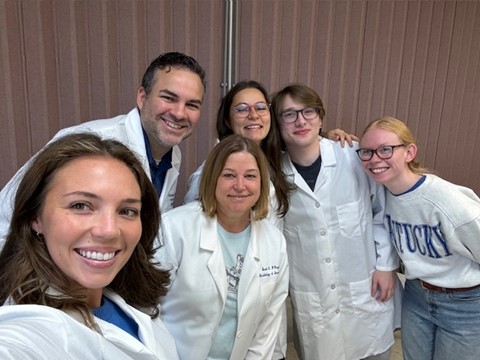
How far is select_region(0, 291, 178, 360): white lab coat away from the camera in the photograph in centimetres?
56

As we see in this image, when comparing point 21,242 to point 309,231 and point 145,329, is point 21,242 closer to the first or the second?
point 145,329

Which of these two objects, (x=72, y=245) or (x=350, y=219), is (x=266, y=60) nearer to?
(x=350, y=219)

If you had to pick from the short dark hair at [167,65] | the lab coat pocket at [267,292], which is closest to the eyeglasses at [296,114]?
the short dark hair at [167,65]

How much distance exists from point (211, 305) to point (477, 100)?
3090 mm

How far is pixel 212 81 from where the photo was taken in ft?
6.91

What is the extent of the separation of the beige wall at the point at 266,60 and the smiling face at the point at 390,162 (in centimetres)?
101

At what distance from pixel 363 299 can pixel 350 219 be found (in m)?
0.37

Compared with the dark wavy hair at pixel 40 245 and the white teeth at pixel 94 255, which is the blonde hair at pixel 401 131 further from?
the white teeth at pixel 94 255

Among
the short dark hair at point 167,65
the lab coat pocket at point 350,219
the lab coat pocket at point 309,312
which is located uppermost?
the short dark hair at point 167,65

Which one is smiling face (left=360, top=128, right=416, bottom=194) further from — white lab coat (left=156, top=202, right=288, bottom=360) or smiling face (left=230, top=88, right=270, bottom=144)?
white lab coat (left=156, top=202, right=288, bottom=360)

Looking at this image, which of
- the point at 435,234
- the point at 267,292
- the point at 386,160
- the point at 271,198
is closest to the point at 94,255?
the point at 267,292

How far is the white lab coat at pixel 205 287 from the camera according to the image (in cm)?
120

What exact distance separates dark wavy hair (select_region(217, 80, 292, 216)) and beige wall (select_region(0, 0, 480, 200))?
0.55 m

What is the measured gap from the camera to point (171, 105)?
1.41 m
